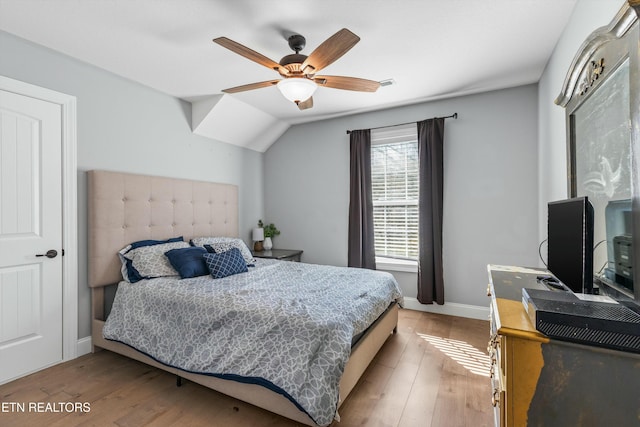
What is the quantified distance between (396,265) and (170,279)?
268 cm

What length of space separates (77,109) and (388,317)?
11.1 ft

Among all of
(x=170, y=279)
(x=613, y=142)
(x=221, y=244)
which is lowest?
(x=170, y=279)

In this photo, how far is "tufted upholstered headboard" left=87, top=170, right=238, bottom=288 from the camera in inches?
103

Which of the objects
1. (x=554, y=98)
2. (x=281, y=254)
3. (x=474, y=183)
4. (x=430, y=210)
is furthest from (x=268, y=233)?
(x=554, y=98)

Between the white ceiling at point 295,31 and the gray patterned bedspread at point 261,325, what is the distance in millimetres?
1968

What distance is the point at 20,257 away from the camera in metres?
2.28

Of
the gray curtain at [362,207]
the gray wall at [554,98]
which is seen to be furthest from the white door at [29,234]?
the gray wall at [554,98]

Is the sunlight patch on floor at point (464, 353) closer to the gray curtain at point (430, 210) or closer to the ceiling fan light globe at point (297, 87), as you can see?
the gray curtain at point (430, 210)

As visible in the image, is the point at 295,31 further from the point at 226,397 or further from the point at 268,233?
the point at 268,233

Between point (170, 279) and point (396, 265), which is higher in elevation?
point (170, 279)

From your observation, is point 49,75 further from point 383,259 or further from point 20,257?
point 383,259

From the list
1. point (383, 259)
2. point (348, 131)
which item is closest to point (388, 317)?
point (383, 259)

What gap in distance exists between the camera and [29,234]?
233cm

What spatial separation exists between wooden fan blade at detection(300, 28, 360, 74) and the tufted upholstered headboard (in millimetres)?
2082
